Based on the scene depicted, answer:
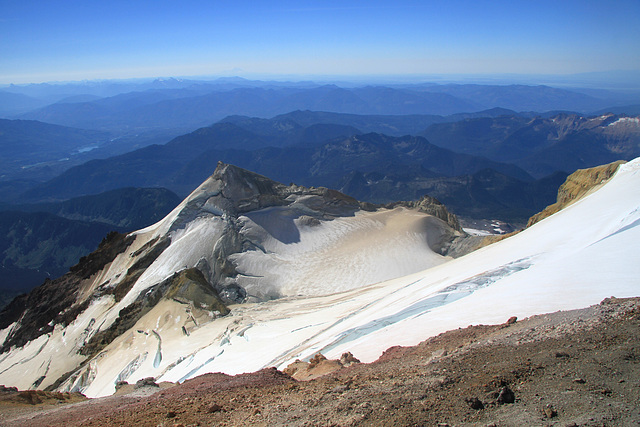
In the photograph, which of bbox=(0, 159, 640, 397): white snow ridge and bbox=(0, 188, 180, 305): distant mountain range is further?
bbox=(0, 188, 180, 305): distant mountain range

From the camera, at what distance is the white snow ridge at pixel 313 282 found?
28.2 ft

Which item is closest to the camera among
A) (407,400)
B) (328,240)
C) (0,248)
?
(407,400)

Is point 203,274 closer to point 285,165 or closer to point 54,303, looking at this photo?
point 54,303

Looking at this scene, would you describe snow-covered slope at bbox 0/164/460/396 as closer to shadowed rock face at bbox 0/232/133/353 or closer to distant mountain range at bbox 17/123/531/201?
shadowed rock face at bbox 0/232/133/353

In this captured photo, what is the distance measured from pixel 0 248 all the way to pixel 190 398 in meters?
121

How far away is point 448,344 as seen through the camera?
21.8ft

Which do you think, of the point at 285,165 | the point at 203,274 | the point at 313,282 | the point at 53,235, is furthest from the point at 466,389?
the point at 285,165

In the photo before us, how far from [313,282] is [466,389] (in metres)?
21.3

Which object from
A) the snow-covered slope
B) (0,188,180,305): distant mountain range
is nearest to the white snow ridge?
the snow-covered slope

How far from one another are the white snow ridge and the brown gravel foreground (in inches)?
61.1

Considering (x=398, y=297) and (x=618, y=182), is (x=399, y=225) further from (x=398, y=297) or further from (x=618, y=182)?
(x=398, y=297)

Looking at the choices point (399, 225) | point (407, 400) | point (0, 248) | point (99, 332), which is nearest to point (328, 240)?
point (399, 225)

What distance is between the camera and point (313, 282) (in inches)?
1011

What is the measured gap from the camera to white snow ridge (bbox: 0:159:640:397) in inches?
339
